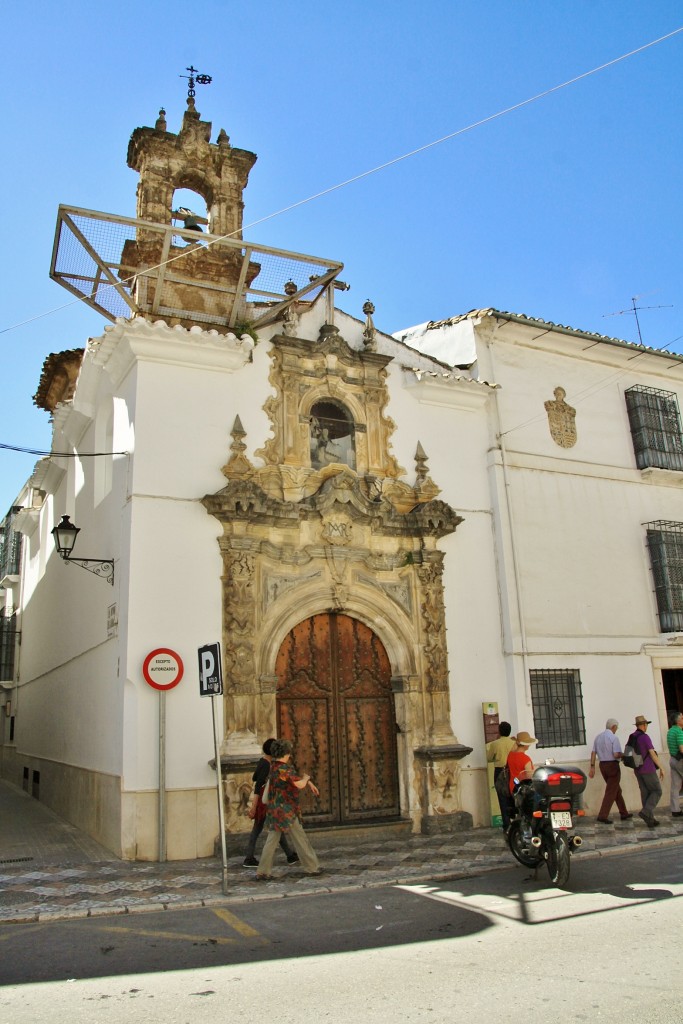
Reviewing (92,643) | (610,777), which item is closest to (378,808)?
(610,777)

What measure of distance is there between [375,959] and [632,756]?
737cm

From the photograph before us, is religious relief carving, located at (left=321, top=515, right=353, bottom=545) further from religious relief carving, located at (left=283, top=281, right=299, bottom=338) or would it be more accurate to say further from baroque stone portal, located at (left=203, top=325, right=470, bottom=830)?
religious relief carving, located at (left=283, top=281, right=299, bottom=338)

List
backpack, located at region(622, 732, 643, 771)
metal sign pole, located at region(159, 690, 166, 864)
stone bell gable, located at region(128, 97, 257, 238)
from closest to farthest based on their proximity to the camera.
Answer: metal sign pole, located at region(159, 690, 166, 864) → backpack, located at region(622, 732, 643, 771) → stone bell gable, located at region(128, 97, 257, 238)

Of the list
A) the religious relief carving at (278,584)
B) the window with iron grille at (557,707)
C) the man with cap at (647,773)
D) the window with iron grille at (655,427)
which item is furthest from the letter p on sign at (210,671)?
the window with iron grille at (655,427)

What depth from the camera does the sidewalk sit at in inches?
302

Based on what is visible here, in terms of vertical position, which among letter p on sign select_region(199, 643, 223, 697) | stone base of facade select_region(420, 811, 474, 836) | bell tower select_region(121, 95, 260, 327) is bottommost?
stone base of facade select_region(420, 811, 474, 836)

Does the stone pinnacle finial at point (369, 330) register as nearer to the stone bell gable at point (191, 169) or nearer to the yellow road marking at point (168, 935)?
the stone bell gable at point (191, 169)

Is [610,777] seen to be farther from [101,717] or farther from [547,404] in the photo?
[101,717]

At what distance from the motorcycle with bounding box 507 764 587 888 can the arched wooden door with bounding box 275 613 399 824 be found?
3.51 metres

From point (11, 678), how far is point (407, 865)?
1639 centimetres

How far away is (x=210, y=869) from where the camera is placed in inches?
361

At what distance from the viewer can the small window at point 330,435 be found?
12445mm

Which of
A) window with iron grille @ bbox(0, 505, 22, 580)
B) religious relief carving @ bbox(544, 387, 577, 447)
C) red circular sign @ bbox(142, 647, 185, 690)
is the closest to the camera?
red circular sign @ bbox(142, 647, 185, 690)

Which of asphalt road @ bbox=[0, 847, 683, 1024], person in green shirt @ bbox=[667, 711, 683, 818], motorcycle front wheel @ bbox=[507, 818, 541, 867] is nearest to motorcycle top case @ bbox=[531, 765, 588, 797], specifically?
motorcycle front wheel @ bbox=[507, 818, 541, 867]
